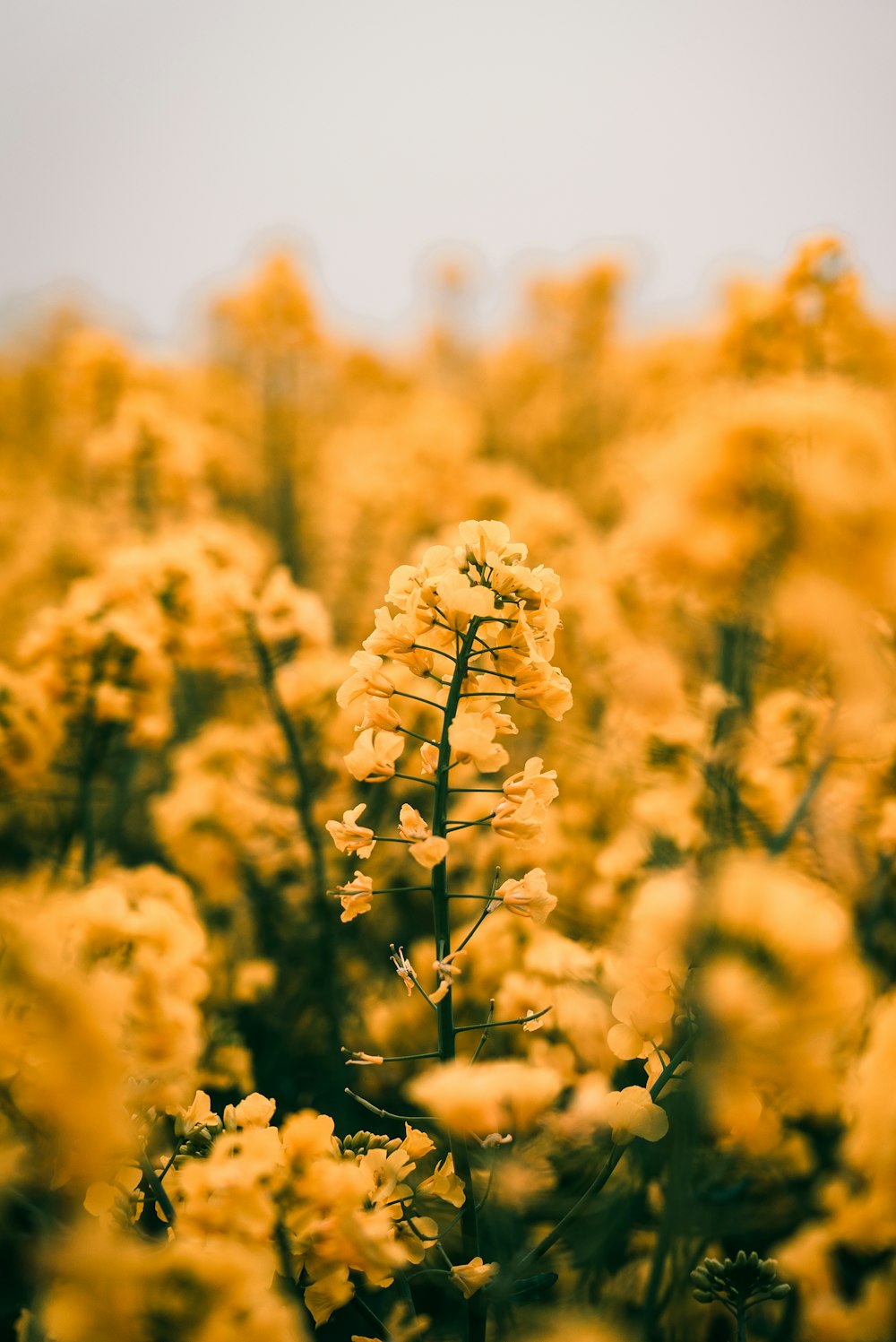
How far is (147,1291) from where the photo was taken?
83cm

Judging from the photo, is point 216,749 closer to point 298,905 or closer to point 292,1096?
point 298,905

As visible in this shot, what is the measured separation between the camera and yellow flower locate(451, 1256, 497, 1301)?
1.00 m

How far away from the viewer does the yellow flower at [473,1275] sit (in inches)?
39.6

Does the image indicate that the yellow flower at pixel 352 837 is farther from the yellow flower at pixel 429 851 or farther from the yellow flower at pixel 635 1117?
the yellow flower at pixel 635 1117

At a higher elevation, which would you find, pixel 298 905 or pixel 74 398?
pixel 74 398

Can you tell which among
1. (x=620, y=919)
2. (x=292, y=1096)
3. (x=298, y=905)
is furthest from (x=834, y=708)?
(x=298, y=905)

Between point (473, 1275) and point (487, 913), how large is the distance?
0.45 meters

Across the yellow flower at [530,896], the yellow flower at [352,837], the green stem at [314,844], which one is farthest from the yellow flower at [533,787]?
the green stem at [314,844]

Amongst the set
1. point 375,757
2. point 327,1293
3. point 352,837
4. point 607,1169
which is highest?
point 375,757

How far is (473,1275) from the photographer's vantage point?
101 cm

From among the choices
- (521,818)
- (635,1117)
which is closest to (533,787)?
(521,818)

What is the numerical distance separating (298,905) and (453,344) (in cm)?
810

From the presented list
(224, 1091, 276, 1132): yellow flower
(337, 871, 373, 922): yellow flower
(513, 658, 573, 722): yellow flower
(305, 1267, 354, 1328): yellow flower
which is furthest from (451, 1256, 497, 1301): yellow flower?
(513, 658, 573, 722): yellow flower

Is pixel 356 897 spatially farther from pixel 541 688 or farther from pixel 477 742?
pixel 541 688
